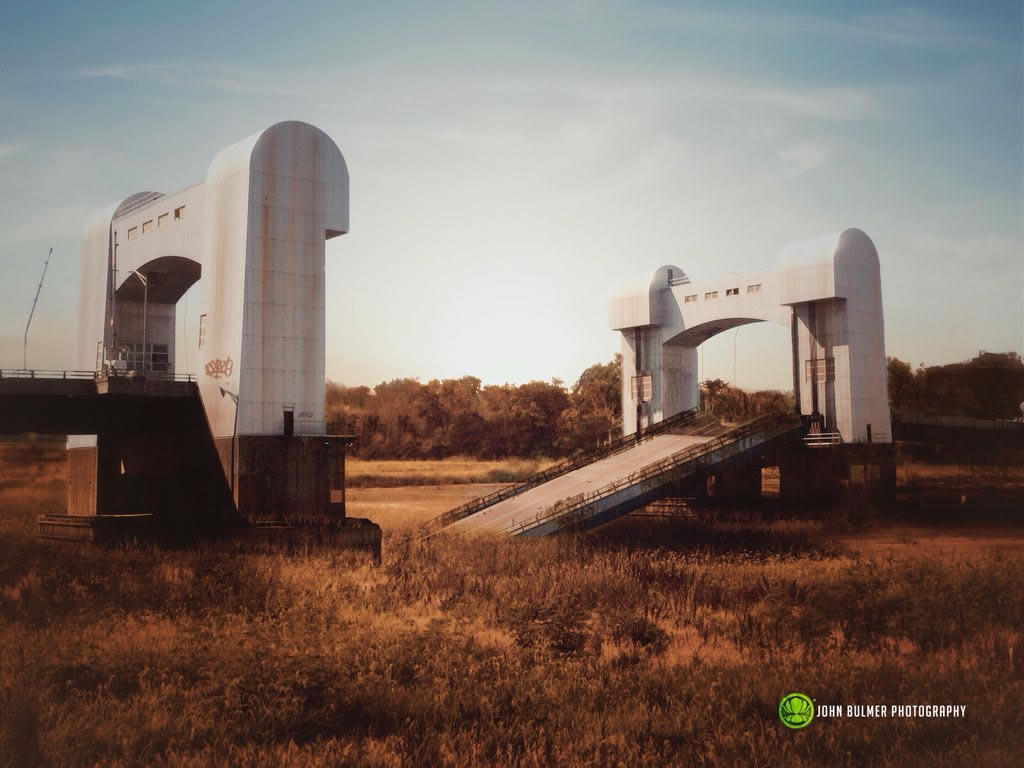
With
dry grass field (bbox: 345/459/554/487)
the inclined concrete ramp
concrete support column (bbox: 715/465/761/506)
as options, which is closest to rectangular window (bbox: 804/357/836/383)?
the inclined concrete ramp

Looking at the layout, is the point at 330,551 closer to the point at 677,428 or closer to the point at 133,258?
the point at 133,258

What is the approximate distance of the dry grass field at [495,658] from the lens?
1295 centimetres

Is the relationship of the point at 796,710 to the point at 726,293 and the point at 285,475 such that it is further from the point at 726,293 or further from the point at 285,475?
the point at 726,293

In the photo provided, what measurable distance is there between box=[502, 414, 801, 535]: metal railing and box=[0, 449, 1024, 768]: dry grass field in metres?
4.57

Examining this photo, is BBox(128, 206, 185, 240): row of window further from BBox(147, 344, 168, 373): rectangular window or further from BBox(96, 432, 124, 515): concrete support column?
BBox(96, 432, 124, 515): concrete support column

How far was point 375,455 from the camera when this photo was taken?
204 ft

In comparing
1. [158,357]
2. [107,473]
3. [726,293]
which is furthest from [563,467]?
[107,473]

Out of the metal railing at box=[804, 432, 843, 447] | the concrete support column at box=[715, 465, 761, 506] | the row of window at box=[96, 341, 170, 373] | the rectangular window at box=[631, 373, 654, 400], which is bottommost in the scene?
the concrete support column at box=[715, 465, 761, 506]

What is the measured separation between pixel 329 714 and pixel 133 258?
31146 mm

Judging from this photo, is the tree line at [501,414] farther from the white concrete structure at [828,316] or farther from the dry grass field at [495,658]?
the dry grass field at [495,658]

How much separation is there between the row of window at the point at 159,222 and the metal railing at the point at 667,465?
17.2m

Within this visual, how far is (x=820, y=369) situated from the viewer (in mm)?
45219

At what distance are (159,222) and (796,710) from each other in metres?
32.5

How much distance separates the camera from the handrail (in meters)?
37.6
